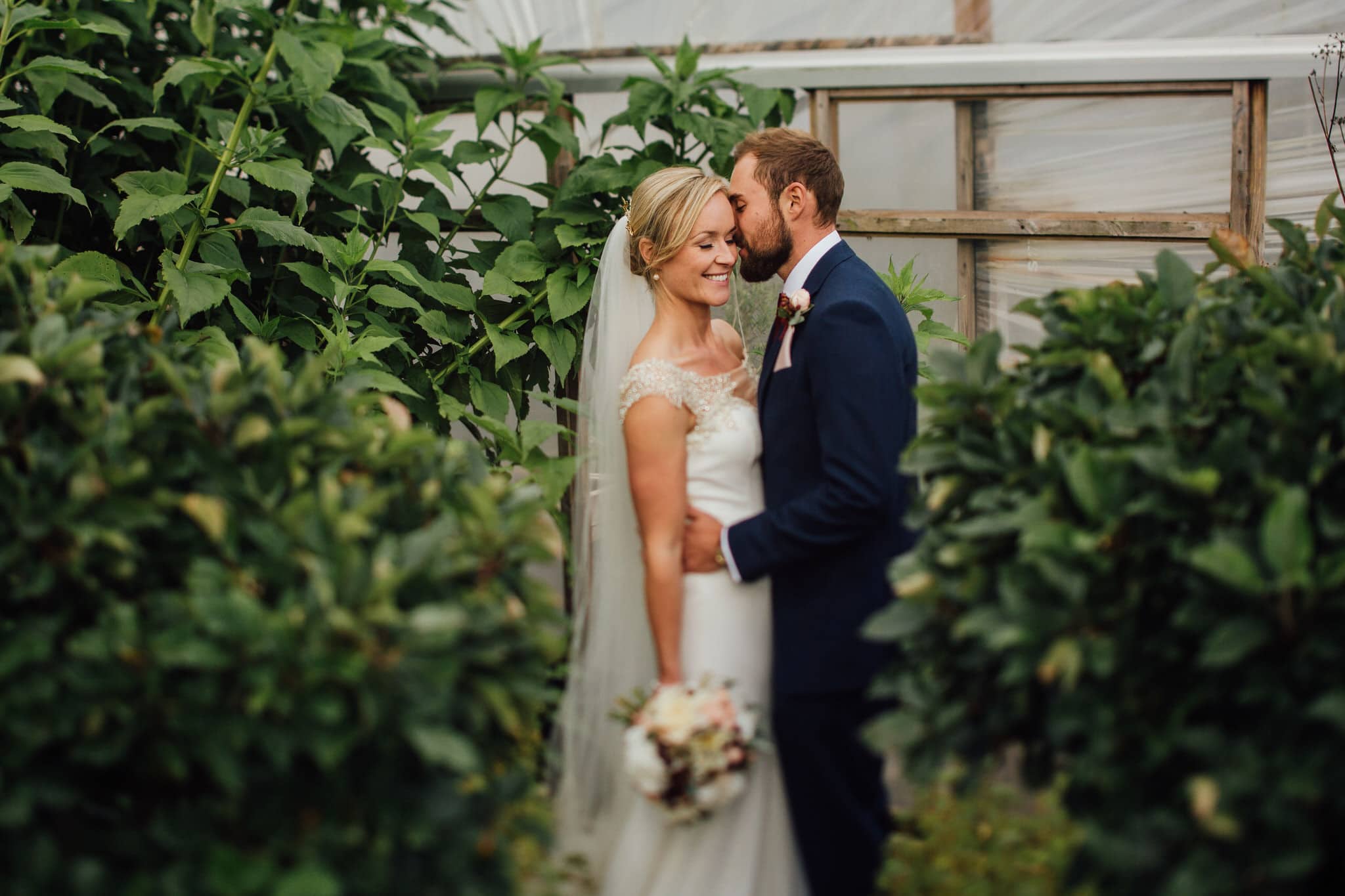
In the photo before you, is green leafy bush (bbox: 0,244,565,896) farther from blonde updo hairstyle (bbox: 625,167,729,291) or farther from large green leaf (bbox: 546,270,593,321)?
large green leaf (bbox: 546,270,593,321)

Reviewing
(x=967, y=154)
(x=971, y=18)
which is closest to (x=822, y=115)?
(x=967, y=154)

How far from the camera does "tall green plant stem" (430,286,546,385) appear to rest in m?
3.45

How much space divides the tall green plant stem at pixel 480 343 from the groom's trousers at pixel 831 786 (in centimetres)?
163

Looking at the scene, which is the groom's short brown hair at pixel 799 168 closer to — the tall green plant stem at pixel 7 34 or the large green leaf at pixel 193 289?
the large green leaf at pixel 193 289

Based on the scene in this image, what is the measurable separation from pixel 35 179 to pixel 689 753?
235cm

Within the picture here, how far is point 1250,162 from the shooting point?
143 inches

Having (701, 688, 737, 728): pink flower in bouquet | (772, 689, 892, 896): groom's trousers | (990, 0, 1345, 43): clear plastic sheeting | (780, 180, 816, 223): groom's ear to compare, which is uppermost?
(990, 0, 1345, 43): clear plastic sheeting

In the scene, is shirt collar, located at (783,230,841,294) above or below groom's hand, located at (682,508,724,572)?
above

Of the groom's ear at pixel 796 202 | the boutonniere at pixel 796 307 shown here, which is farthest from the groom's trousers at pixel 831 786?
the groom's ear at pixel 796 202

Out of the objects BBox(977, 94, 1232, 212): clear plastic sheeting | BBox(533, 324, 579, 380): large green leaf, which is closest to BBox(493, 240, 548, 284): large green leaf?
BBox(533, 324, 579, 380): large green leaf

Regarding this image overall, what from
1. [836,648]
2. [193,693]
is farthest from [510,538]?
[836,648]

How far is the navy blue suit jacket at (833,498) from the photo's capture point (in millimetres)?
2379

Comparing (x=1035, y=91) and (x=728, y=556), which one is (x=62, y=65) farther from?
(x=1035, y=91)

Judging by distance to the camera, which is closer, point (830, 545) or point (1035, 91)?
point (830, 545)
